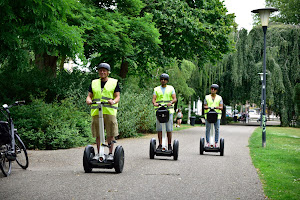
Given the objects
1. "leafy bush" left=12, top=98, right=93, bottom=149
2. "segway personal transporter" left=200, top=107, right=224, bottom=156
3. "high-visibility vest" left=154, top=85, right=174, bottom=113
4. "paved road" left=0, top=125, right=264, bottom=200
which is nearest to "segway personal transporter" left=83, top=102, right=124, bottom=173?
"paved road" left=0, top=125, right=264, bottom=200

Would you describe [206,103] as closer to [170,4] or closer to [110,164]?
[110,164]

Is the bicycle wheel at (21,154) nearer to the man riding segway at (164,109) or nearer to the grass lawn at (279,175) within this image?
the man riding segway at (164,109)

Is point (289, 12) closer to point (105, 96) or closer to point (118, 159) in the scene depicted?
point (105, 96)

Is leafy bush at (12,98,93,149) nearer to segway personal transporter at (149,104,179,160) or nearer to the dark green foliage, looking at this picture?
segway personal transporter at (149,104,179,160)

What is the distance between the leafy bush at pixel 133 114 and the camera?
18.3 metres

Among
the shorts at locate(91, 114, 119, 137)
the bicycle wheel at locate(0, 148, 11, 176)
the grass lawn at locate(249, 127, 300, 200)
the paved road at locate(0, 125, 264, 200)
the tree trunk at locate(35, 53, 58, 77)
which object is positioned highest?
the tree trunk at locate(35, 53, 58, 77)

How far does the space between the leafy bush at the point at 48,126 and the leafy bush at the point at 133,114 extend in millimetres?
4303

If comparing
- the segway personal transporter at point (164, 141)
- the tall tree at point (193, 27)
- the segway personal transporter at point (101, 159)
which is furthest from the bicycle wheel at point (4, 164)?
the tall tree at point (193, 27)

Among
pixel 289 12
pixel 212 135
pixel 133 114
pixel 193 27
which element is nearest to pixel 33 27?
pixel 212 135

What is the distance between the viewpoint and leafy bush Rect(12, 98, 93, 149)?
12.6m

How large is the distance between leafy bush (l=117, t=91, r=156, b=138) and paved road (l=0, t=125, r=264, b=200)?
8.38 meters

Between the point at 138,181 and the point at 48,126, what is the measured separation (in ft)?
22.6

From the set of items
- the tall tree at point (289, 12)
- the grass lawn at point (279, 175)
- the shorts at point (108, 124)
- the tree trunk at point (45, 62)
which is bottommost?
the grass lawn at point (279, 175)

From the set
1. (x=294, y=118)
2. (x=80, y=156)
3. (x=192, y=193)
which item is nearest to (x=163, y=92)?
(x=80, y=156)
